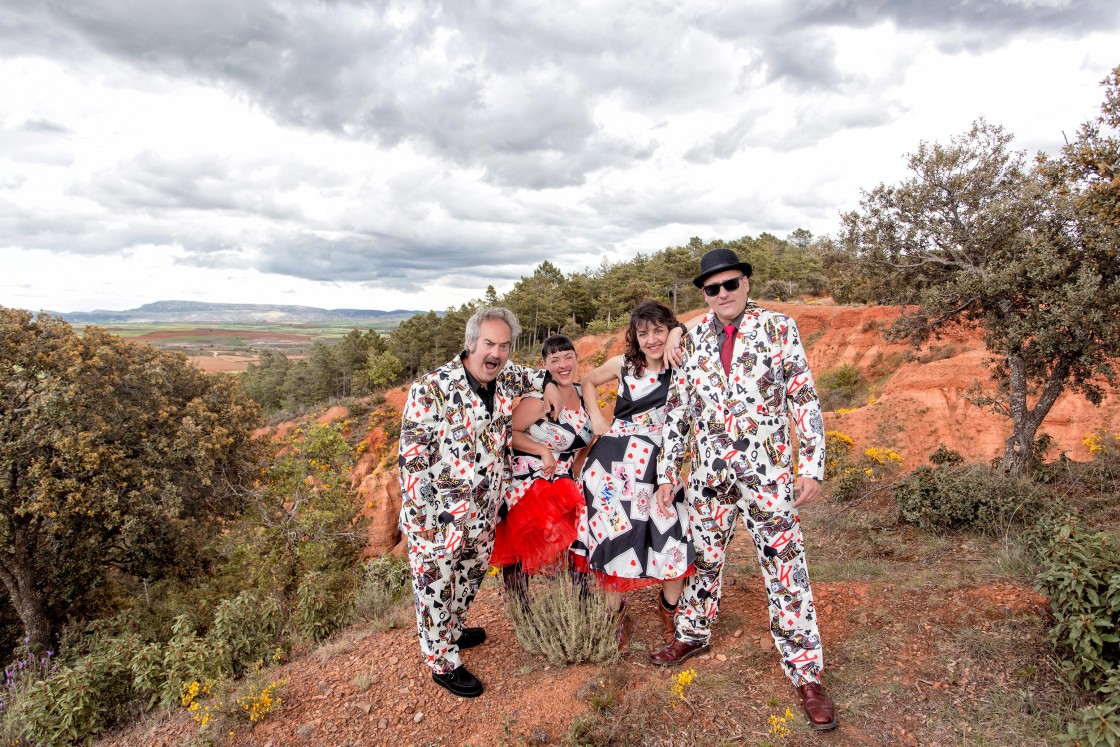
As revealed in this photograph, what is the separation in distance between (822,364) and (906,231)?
13.1m

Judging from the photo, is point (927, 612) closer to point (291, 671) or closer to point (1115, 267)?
point (291, 671)

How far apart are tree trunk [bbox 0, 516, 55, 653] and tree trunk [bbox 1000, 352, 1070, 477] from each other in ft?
48.4

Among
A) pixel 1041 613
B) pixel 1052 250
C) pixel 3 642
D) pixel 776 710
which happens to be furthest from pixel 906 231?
pixel 3 642

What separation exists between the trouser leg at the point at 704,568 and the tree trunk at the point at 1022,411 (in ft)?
18.6

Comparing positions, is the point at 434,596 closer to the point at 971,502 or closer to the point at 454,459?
the point at 454,459

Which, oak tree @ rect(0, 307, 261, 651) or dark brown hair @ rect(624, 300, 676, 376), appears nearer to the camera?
dark brown hair @ rect(624, 300, 676, 376)

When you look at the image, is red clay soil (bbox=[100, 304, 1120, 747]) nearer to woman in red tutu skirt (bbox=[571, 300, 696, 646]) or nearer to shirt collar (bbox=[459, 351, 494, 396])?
woman in red tutu skirt (bbox=[571, 300, 696, 646])

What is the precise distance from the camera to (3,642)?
9.44m

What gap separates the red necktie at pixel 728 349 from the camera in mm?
2748

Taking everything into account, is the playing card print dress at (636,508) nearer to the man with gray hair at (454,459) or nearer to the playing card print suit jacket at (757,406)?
the playing card print suit jacket at (757,406)

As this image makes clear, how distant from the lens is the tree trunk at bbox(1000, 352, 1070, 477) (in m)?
6.41

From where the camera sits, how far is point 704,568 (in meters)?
2.97

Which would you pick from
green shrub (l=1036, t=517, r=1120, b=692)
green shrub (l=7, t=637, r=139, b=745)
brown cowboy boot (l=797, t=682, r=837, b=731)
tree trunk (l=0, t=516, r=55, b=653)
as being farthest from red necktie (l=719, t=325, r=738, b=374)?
tree trunk (l=0, t=516, r=55, b=653)

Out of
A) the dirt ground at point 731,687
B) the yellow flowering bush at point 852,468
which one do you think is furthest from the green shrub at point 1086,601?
the yellow flowering bush at point 852,468
